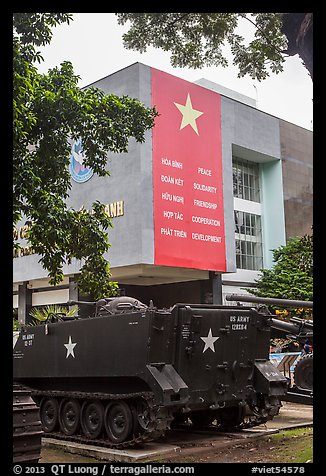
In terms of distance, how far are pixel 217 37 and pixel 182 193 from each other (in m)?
9.65

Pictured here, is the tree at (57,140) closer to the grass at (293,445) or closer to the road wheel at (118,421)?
the road wheel at (118,421)

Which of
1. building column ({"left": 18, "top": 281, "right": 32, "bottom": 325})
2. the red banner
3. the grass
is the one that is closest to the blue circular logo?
the red banner

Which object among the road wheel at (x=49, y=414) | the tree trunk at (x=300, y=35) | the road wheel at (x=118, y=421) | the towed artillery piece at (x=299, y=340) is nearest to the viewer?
the tree trunk at (x=300, y=35)

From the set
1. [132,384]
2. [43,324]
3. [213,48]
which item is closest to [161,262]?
[43,324]

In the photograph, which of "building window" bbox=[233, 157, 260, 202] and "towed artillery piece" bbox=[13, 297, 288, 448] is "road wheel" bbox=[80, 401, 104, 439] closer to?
"towed artillery piece" bbox=[13, 297, 288, 448]

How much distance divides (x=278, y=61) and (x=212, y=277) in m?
16.6

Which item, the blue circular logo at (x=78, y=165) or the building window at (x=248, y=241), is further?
the building window at (x=248, y=241)

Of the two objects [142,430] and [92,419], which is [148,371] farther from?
[92,419]

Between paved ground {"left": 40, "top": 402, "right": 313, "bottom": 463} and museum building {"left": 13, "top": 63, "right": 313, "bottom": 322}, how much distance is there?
9.26 feet

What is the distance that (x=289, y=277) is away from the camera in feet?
81.9

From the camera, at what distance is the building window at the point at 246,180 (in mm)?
26062

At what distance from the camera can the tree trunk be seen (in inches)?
264

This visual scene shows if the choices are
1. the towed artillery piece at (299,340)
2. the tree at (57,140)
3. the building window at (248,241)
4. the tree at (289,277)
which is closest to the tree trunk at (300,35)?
the tree at (57,140)

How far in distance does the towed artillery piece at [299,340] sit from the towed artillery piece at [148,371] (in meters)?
1.18
